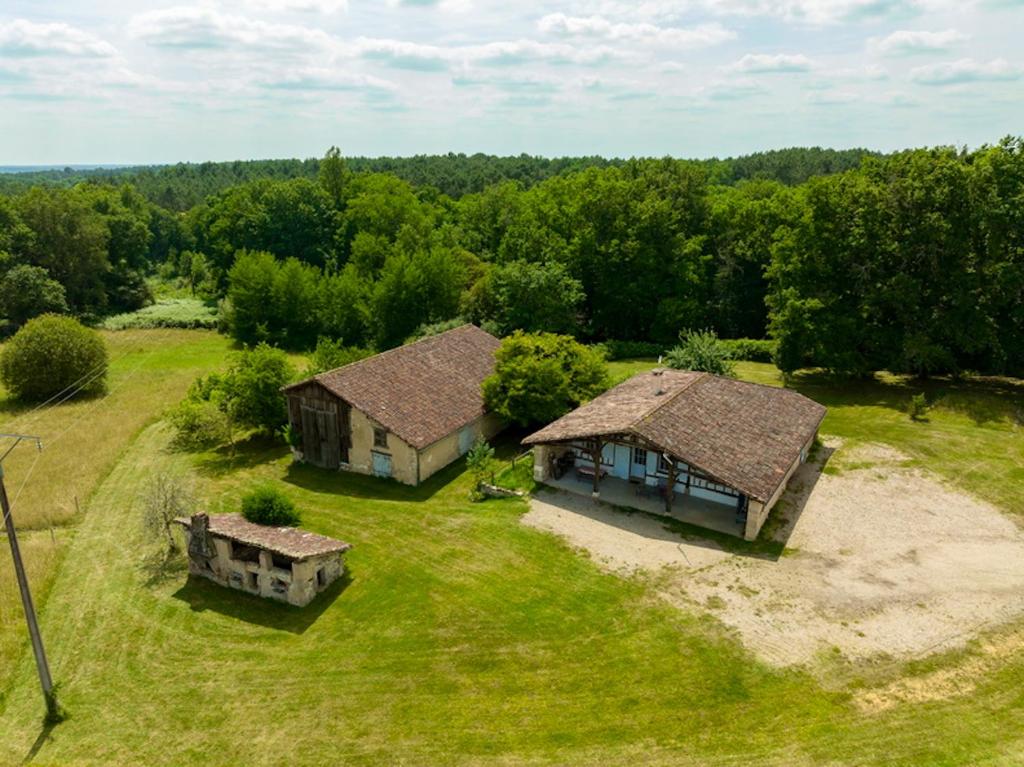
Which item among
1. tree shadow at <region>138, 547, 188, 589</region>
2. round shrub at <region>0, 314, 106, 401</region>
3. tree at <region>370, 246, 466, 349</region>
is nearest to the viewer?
tree shadow at <region>138, 547, 188, 589</region>

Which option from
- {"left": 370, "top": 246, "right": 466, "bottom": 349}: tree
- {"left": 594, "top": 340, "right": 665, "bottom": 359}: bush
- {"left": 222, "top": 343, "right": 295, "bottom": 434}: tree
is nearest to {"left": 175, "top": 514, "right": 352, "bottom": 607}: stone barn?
{"left": 222, "top": 343, "right": 295, "bottom": 434}: tree

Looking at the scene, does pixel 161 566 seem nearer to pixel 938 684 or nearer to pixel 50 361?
pixel 938 684

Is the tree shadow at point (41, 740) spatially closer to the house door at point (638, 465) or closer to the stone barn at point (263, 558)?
the stone barn at point (263, 558)

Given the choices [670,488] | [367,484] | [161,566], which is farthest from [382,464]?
[670,488]

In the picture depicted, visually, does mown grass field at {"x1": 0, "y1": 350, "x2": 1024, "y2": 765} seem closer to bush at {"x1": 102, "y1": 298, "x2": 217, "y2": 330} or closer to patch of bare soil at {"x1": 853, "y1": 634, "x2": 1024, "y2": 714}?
patch of bare soil at {"x1": 853, "y1": 634, "x2": 1024, "y2": 714}

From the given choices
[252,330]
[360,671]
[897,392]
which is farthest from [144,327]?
[897,392]

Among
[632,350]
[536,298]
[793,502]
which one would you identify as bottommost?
[793,502]
